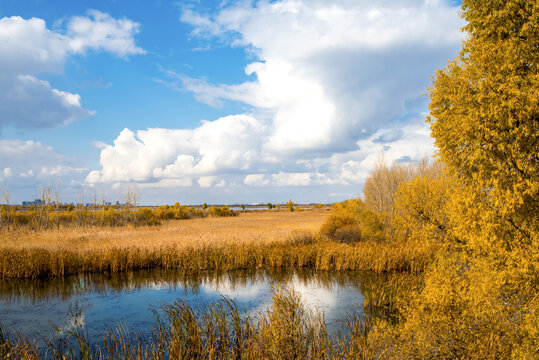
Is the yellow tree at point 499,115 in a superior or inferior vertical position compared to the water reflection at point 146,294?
superior

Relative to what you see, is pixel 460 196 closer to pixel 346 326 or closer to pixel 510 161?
pixel 510 161

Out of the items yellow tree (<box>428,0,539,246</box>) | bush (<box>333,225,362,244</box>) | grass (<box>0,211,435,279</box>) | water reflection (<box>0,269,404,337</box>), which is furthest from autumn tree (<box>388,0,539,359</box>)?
bush (<box>333,225,362,244</box>)

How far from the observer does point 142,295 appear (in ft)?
44.3

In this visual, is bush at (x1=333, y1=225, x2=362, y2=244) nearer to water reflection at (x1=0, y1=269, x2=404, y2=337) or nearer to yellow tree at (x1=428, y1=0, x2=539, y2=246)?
water reflection at (x1=0, y1=269, x2=404, y2=337)

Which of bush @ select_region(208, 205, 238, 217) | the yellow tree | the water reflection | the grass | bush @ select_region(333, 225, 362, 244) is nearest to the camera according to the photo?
the yellow tree

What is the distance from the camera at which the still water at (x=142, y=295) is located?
10.5 metres

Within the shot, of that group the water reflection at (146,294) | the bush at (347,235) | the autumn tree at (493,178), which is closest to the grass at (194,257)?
the water reflection at (146,294)

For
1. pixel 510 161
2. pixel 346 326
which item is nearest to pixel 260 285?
pixel 346 326

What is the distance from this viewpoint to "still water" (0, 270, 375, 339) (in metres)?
10.5

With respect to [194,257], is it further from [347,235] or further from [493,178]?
[493,178]

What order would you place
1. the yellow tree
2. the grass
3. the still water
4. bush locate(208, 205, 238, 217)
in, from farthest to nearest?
bush locate(208, 205, 238, 217) < the grass < the still water < the yellow tree

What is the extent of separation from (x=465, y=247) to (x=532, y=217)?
5.08ft

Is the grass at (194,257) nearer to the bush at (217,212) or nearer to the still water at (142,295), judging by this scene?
the still water at (142,295)

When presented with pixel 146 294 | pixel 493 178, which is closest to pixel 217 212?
pixel 146 294
